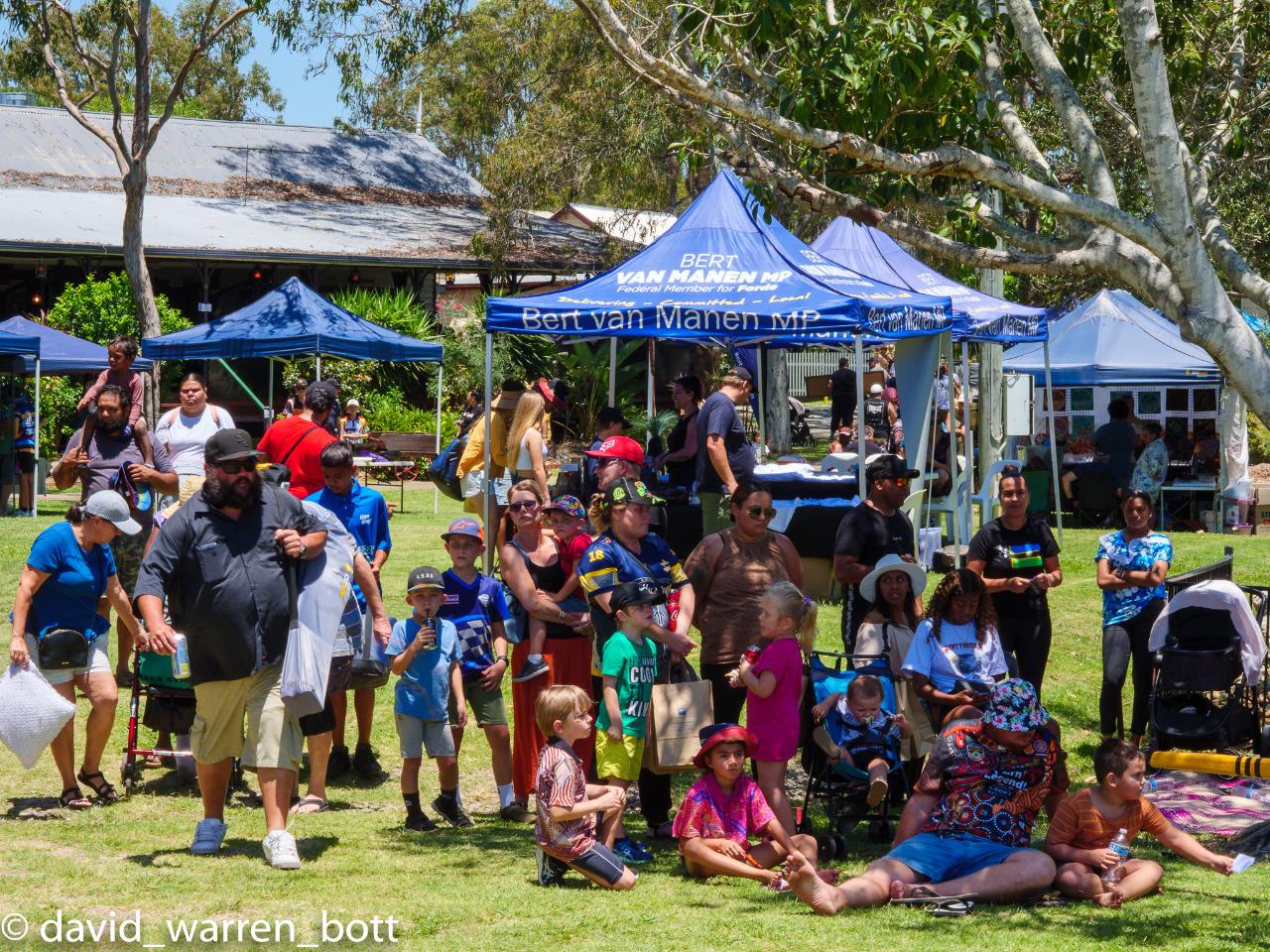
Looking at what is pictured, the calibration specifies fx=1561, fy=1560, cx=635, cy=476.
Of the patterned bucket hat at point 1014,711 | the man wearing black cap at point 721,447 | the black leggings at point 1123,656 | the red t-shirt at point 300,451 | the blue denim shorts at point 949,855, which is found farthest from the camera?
the man wearing black cap at point 721,447

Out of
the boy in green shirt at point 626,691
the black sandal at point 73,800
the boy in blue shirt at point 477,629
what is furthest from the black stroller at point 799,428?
the black sandal at point 73,800

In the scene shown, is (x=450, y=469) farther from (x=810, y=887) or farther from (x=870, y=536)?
(x=810, y=887)

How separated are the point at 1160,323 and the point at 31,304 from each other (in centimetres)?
1906

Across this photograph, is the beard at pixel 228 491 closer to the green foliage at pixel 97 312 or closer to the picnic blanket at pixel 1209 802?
the picnic blanket at pixel 1209 802

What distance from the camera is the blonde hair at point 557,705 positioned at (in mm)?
6848

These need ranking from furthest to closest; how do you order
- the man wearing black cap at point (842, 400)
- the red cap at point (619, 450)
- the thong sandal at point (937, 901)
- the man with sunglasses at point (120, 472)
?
the man wearing black cap at point (842, 400), the red cap at point (619, 450), the man with sunglasses at point (120, 472), the thong sandal at point (937, 901)

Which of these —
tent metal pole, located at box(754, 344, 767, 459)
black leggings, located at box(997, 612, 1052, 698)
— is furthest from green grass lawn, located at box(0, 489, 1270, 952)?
tent metal pole, located at box(754, 344, 767, 459)

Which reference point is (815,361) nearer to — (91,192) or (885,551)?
(91,192)

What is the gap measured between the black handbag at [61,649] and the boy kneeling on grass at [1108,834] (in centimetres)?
461

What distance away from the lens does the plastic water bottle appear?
6.69 m

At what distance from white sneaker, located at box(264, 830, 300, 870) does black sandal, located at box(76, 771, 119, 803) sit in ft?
5.07

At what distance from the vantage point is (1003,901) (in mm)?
6547

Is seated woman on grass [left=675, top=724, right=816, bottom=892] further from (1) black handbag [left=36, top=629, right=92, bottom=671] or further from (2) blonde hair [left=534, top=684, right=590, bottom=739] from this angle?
(1) black handbag [left=36, top=629, right=92, bottom=671]

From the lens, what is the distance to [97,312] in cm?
2577
